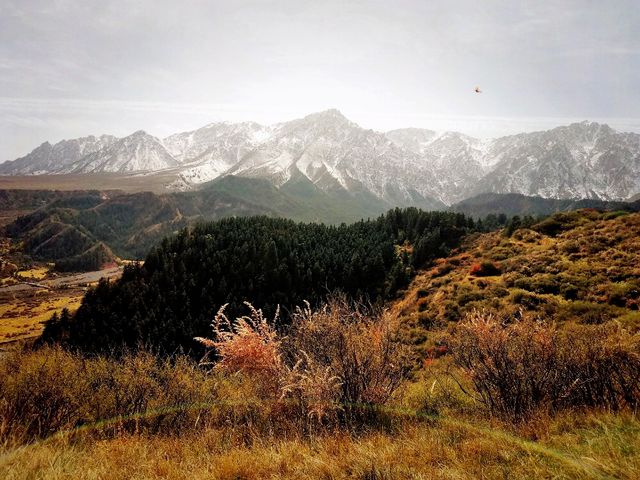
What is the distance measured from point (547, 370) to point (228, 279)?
8839 centimetres

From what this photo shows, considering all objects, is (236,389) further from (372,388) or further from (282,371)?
(372,388)

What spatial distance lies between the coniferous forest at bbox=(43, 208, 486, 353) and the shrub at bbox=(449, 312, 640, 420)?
5925cm

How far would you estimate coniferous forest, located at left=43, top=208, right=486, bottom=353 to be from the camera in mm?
77750

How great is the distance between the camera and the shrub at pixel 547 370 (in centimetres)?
858

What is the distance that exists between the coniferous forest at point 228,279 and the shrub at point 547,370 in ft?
194

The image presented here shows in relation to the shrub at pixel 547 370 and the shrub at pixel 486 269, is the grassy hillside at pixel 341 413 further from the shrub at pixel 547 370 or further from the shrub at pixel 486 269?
the shrub at pixel 486 269

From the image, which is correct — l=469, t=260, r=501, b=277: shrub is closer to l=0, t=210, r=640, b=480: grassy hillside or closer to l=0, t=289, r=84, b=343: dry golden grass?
l=0, t=210, r=640, b=480: grassy hillside

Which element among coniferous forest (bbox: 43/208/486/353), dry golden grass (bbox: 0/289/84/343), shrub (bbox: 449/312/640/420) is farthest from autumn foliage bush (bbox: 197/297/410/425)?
dry golden grass (bbox: 0/289/84/343)

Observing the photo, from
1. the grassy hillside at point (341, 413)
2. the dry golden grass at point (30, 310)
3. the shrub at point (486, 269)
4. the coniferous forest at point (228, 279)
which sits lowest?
the dry golden grass at point (30, 310)

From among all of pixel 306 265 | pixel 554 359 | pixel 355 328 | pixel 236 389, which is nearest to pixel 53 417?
pixel 236 389

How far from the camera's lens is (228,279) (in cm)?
9156

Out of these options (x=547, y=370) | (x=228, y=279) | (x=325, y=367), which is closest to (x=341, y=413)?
(x=325, y=367)

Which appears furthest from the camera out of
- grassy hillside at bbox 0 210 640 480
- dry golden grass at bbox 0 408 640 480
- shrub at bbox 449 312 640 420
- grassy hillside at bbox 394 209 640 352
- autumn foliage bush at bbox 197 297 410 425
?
grassy hillside at bbox 394 209 640 352

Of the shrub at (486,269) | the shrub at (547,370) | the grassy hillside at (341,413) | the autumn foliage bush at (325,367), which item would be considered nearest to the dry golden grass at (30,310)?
the grassy hillside at (341,413)
